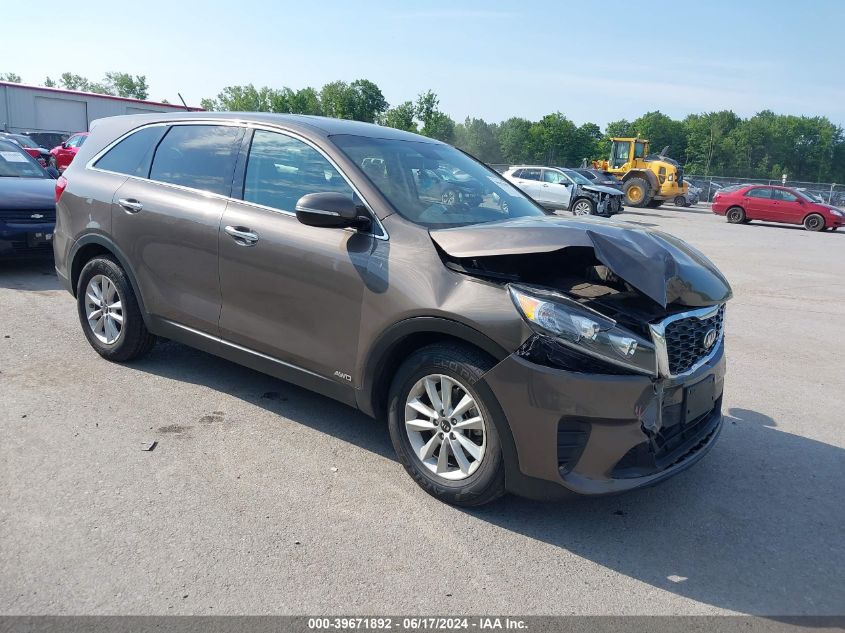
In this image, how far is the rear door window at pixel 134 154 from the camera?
16.5ft

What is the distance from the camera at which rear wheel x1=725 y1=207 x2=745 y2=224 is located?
87.4 ft

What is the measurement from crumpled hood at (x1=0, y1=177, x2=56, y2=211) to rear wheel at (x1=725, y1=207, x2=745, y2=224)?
24.5 meters

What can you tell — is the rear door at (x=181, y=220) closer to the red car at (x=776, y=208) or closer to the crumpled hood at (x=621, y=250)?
the crumpled hood at (x=621, y=250)

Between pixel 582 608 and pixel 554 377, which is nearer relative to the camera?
pixel 582 608

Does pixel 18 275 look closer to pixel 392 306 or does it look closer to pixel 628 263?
pixel 392 306

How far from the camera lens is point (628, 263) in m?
3.17

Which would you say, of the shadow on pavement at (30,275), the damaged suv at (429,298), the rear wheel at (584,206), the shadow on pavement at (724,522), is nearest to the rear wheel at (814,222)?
the rear wheel at (584,206)

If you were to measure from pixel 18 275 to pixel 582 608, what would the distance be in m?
8.19

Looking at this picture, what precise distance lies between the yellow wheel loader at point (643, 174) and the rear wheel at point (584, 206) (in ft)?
31.3

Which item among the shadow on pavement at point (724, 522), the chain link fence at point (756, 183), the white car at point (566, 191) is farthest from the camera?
the chain link fence at point (756, 183)

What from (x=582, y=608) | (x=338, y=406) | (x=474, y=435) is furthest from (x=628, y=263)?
(x=338, y=406)

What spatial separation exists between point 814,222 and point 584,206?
8.84 meters

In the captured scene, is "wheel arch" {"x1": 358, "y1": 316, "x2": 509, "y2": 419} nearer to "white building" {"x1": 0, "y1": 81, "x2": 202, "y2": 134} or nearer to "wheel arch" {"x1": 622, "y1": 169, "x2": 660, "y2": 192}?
"wheel arch" {"x1": 622, "y1": 169, "x2": 660, "y2": 192}

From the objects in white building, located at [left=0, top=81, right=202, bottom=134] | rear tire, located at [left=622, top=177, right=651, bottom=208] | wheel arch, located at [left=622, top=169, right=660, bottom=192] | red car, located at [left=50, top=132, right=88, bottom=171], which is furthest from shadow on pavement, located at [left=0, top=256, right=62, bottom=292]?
white building, located at [left=0, top=81, right=202, bottom=134]
